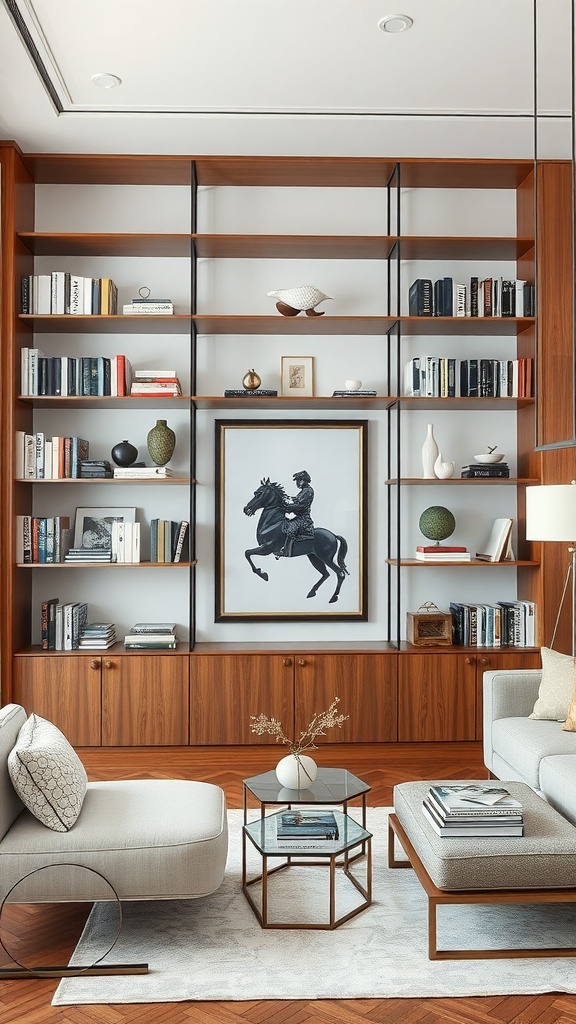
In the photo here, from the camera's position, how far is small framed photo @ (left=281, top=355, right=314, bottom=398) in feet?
16.6

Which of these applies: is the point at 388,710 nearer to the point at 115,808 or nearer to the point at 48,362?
the point at 115,808

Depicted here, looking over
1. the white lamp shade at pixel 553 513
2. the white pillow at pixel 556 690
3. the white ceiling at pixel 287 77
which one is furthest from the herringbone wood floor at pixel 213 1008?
the white ceiling at pixel 287 77

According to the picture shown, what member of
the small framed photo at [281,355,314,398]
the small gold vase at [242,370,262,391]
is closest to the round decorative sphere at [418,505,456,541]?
the small framed photo at [281,355,314,398]

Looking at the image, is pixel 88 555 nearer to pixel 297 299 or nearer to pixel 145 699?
pixel 145 699

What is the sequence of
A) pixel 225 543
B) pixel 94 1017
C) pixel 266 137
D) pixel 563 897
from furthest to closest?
pixel 225 543 < pixel 266 137 < pixel 563 897 < pixel 94 1017

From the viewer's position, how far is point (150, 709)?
4668mm

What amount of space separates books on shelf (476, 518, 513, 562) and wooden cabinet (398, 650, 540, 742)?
54 cm

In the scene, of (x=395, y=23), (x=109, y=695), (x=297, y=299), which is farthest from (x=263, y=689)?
(x=395, y=23)

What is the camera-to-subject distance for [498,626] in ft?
15.9

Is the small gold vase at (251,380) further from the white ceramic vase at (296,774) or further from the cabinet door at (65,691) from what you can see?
the white ceramic vase at (296,774)

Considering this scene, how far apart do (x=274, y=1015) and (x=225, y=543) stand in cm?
299

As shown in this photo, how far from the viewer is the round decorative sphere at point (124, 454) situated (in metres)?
4.82

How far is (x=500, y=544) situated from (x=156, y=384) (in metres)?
2.07

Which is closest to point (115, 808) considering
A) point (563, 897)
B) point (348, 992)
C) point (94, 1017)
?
point (94, 1017)
